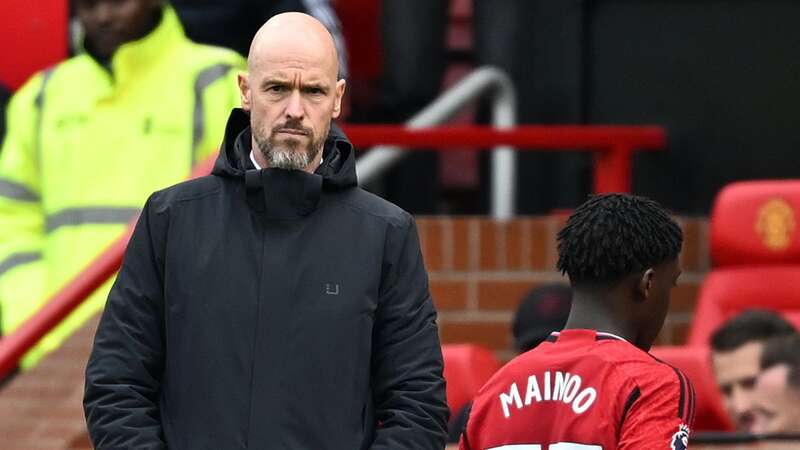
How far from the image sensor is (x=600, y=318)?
12.7ft

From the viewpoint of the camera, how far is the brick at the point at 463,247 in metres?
8.23

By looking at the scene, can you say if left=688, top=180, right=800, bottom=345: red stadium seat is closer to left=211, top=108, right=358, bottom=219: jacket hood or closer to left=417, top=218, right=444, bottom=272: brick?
left=417, top=218, right=444, bottom=272: brick

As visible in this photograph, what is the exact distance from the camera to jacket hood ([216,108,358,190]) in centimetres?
397

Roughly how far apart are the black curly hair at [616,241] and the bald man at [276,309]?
0.28m

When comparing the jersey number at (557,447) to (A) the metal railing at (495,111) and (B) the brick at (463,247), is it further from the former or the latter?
(A) the metal railing at (495,111)

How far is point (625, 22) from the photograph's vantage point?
29.8 ft

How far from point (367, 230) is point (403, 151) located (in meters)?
4.91

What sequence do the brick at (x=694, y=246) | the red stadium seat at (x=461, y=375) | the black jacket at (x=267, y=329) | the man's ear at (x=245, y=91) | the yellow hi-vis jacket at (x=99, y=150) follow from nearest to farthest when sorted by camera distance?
the black jacket at (x=267, y=329), the man's ear at (x=245, y=91), the red stadium seat at (x=461, y=375), the yellow hi-vis jacket at (x=99, y=150), the brick at (x=694, y=246)

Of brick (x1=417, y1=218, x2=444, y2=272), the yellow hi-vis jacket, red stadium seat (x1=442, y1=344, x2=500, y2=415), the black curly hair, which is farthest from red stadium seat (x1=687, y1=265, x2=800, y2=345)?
the black curly hair

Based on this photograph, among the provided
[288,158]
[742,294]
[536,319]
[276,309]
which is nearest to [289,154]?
[288,158]

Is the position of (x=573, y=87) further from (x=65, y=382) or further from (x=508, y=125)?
(x=65, y=382)

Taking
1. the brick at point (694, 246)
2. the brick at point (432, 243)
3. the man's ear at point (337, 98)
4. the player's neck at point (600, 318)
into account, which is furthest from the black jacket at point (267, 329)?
the brick at point (694, 246)

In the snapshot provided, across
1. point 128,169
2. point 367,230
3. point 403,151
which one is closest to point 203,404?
point 367,230

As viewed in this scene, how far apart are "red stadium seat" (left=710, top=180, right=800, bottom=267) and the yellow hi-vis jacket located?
2.02 m
